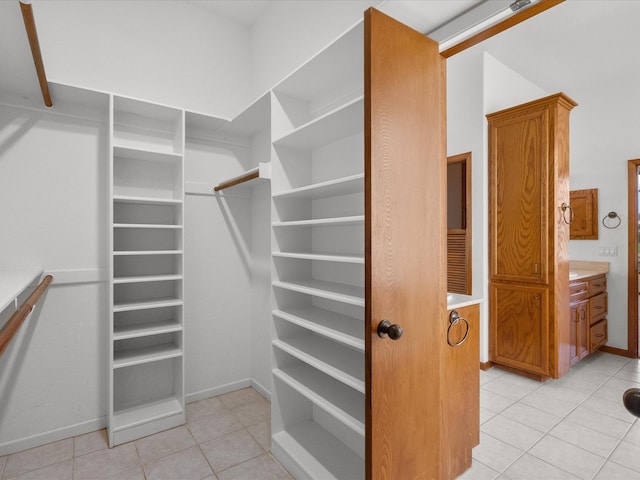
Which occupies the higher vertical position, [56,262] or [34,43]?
[34,43]

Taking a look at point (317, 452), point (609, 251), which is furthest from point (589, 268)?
point (317, 452)

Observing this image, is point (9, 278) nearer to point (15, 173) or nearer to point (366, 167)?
point (15, 173)

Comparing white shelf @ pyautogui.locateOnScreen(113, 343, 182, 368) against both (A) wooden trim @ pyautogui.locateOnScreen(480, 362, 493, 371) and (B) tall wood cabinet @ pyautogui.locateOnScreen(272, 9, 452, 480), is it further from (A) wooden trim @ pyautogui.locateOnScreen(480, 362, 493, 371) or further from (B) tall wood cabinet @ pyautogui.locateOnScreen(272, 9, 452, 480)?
(A) wooden trim @ pyautogui.locateOnScreen(480, 362, 493, 371)

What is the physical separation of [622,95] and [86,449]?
6.04 meters

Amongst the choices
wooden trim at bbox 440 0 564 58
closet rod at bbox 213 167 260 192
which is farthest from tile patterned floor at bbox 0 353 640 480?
wooden trim at bbox 440 0 564 58

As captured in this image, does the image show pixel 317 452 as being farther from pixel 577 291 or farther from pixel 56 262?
pixel 577 291

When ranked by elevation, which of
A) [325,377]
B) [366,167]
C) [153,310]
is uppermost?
[366,167]

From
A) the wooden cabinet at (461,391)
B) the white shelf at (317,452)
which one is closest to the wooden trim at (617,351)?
the wooden cabinet at (461,391)

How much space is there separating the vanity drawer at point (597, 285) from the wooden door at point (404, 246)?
314 cm

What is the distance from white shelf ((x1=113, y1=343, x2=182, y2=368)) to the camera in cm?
228

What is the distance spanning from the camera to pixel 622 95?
377 centimetres

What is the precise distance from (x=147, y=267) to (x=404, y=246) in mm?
2088

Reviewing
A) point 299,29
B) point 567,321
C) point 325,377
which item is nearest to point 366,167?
point 325,377

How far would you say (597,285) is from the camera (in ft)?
12.5
